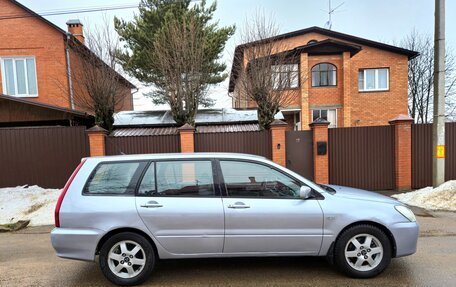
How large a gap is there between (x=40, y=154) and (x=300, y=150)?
8.17 metres

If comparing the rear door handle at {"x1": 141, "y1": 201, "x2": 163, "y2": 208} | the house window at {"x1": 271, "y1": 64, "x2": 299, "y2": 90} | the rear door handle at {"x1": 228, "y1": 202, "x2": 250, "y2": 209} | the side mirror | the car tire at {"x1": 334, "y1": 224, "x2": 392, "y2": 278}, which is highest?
the house window at {"x1": 271, "y1": 64, "x2": 299, "y2": 90}

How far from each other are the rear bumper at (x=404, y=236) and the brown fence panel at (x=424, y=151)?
683cm

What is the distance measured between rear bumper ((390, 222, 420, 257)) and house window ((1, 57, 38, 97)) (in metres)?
15.8

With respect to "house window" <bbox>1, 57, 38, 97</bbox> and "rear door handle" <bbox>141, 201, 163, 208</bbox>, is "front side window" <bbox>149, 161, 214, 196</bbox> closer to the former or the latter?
"rear door handle" <bbox>141, 201, 163, 208</bbox>

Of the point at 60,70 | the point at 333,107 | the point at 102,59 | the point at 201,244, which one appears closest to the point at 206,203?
the point at 201,244

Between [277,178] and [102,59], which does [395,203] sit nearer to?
[277,178]

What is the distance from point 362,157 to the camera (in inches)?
388

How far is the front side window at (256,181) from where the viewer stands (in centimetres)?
388

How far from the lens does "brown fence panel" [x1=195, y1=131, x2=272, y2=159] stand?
998cm

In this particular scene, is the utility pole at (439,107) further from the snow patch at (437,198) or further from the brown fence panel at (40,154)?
the brown fence panel at (40,154)

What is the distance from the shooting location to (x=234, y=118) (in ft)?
44.2

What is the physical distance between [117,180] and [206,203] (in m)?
1.15

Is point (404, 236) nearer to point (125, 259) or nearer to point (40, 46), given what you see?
point (125, 259)

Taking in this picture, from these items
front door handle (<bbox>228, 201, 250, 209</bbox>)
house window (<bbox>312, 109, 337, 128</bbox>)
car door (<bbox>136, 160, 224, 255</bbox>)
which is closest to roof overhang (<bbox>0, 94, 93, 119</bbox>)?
car door (<bbox>136, 160, 224, 255</bbox>)
